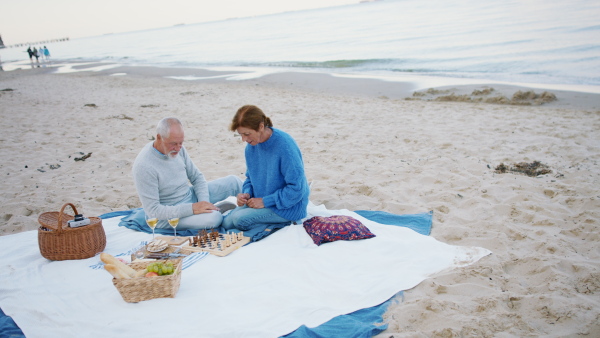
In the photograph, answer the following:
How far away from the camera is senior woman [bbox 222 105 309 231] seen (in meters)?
3.91

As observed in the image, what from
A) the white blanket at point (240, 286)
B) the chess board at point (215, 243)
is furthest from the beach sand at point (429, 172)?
the chess board at point (215, 243)

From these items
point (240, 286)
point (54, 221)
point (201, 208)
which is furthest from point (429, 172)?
point (54, 221)

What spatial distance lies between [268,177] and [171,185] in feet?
3.44

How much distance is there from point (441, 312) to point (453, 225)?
1564 mm

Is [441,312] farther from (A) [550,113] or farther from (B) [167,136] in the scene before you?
(A) [550,113]

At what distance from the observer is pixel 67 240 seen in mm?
3680

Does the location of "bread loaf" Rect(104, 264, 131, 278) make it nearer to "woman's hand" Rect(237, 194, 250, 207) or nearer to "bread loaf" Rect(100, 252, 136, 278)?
"bread loaf" Rect(100, 252, 136, 278)

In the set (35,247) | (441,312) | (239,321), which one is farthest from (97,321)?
(441,312)

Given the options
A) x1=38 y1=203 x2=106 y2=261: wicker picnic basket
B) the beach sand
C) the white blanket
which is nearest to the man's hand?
the white blanket

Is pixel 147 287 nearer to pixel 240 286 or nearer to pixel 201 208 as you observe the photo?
pixel 240 286

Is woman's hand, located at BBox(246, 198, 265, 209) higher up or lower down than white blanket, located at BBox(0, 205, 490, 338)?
higher up

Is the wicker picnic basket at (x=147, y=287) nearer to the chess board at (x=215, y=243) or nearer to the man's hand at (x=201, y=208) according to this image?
the chess board at (x=215, y=243)

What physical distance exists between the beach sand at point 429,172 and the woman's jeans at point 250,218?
1.05m

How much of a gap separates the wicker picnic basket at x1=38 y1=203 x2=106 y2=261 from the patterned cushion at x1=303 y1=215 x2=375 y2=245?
2.05 meters
